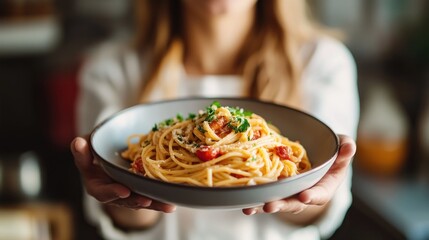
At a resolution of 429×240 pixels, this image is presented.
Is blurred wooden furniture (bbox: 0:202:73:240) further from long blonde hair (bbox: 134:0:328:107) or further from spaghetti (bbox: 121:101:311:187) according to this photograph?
spaghetti (bbox: 121:101:311:187)

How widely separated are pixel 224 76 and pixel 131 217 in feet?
1.78

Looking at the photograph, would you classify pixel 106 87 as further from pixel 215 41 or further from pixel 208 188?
pixel 208 188

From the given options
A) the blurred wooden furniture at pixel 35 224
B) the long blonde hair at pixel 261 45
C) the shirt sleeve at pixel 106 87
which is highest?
the long blonde hair at pixel 261 45

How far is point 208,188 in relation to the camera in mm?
1037

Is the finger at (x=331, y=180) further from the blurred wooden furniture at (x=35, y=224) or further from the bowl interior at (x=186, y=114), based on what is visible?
the blurred wooden furniture at (x=35, y=224)

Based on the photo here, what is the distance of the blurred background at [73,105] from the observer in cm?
255

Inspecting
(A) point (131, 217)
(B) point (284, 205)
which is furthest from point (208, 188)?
(A) point (131, 217)

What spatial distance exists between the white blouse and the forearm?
19mm

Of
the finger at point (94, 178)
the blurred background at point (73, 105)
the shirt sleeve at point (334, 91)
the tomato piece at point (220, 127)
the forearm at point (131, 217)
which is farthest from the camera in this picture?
the blurred background at point (73, 105)

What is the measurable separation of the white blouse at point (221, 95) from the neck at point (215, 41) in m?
0.06

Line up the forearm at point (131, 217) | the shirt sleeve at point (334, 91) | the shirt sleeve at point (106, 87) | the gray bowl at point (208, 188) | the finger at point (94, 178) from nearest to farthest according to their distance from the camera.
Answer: the gray bowl at point (208, 188) < the finger at point (94, 178) < the forearm at point (131, 217) < the shirt sleeve at point (334, 91) < the shirt sleeve at point (106, 87)

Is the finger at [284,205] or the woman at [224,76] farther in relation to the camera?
the woman at [224,76]

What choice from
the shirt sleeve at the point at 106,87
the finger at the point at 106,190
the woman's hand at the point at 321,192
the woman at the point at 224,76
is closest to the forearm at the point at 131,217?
the woman at the point at 224,76

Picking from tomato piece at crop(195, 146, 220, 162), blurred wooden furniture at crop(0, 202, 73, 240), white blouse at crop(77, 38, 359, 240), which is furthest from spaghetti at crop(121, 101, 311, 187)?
blurred wooden furniture at crop(0, 202, 73, 240)
